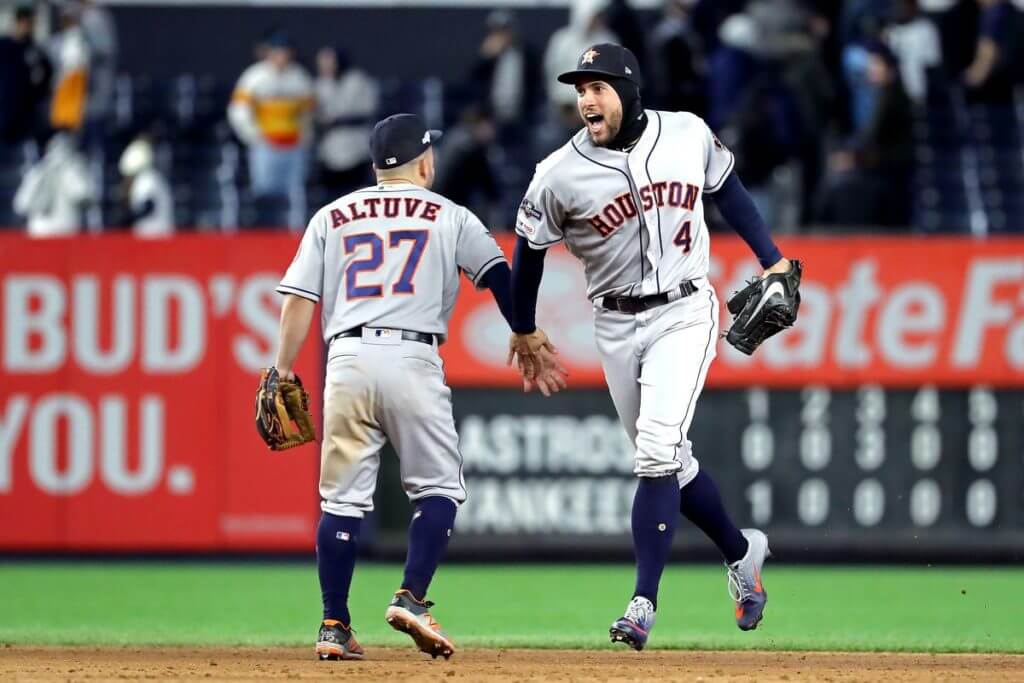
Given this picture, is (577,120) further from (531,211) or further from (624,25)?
(531,211)

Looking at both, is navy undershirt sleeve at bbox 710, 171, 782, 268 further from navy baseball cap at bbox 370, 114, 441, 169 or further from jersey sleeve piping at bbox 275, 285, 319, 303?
jersey sleeve piping at bbox 275, 285, 319, 303

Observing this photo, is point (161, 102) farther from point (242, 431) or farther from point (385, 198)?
point (385, 198)

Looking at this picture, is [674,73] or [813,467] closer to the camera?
[813,467]

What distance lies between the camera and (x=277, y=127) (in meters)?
14.0

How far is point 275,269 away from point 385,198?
5092 mm

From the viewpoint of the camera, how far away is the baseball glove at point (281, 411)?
22.6 feet

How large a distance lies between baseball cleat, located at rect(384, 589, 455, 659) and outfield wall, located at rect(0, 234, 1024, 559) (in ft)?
16.6

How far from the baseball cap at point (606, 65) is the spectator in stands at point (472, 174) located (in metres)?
6.54

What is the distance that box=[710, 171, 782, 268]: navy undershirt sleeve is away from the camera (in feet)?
22.6

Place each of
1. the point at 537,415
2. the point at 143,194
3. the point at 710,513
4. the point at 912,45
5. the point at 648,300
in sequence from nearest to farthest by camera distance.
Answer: the point at 648,300, the point at 710,513, the point at 537,415, the point at 143,194, the point at 912,45

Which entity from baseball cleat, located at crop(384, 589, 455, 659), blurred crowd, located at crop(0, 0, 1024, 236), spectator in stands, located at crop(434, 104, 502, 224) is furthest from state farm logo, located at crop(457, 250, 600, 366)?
baseball cleat, located at crop(384, 589, 455, 659)

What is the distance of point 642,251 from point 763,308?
0.50 m

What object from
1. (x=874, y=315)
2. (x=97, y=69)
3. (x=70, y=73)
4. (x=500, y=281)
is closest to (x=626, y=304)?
(x=500, y=281)

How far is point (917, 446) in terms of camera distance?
37.3 feet
